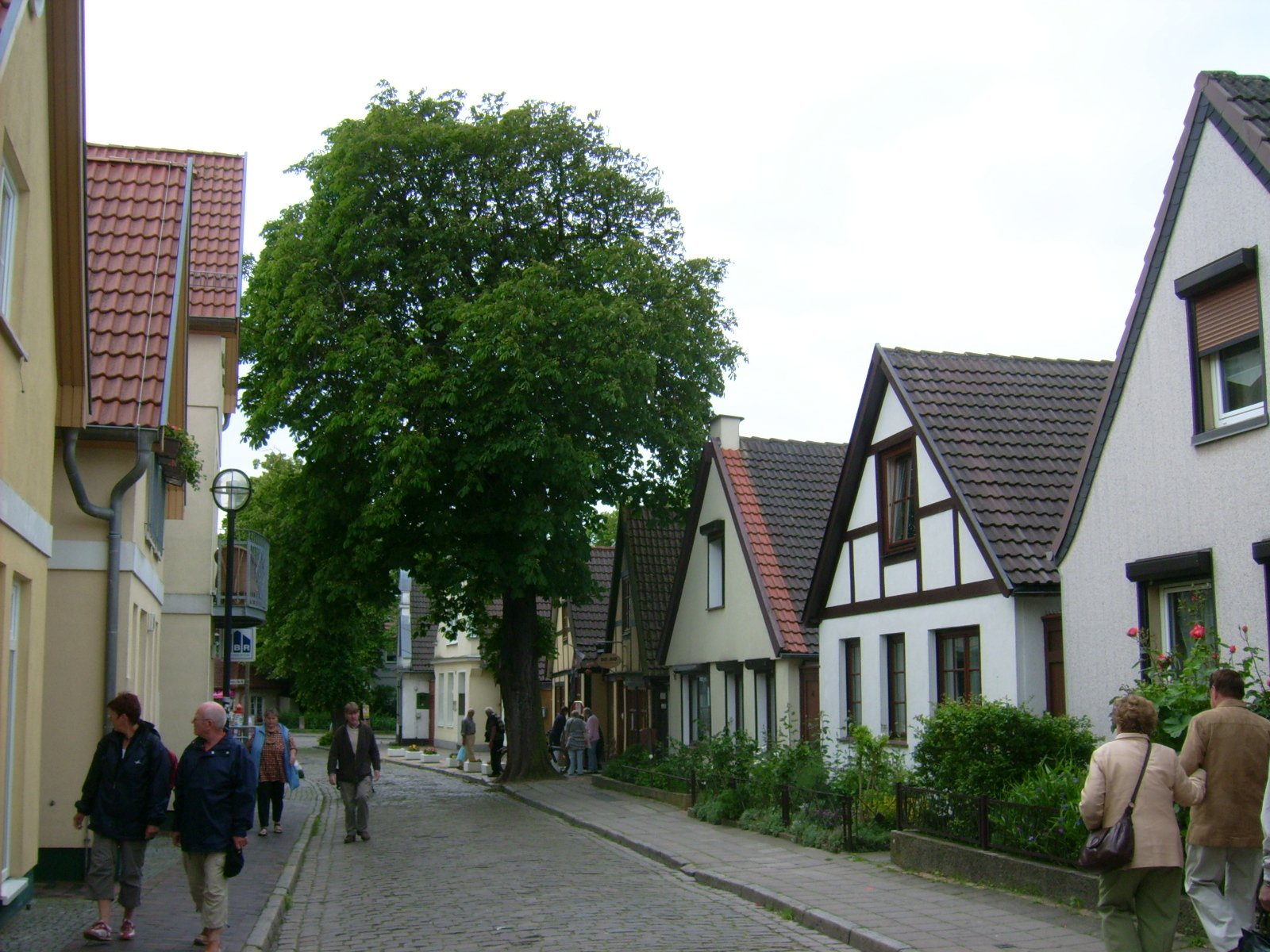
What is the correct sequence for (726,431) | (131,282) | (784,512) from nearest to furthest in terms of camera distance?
(131,282), (784,512), (726,431)

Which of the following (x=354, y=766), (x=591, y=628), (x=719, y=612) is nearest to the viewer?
(x=354, y=766)

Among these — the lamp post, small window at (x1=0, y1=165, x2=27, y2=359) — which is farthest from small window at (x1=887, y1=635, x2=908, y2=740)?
small window at (x1=0, y1=165, x2=27, y2=359)

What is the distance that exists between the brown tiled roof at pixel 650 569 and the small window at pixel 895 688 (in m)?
11.7

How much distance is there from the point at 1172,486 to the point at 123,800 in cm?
961

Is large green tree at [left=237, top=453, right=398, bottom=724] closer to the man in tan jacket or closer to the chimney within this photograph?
the chimney

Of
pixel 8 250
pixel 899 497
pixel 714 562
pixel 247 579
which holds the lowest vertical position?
pixel 247 579

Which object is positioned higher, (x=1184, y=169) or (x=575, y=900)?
(x=1184, y=169)

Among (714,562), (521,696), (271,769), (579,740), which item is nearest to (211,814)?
(271,769)

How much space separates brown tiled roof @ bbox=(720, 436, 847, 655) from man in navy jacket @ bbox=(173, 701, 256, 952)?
14.3 meters

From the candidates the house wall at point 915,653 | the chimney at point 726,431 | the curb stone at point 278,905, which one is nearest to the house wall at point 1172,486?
the house wall at point 915,653

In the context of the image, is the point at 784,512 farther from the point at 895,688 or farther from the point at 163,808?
the point at 163,808

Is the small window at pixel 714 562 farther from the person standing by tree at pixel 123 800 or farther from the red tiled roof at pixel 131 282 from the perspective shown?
the person standing by tree at pixel 123 800

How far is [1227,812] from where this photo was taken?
26.3 ft

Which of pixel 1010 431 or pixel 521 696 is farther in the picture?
pixel 521 696
